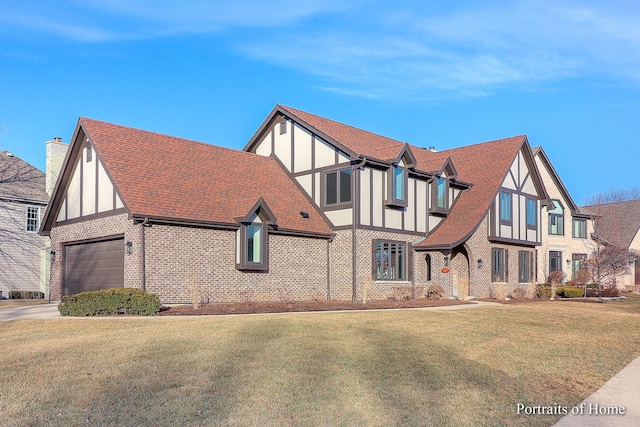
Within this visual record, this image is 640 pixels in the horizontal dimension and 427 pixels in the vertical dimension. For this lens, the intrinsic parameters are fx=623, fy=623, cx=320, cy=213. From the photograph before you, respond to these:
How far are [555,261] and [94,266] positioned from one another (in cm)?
2894

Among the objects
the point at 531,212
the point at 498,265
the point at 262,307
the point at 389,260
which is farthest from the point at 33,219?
the point at 531,212

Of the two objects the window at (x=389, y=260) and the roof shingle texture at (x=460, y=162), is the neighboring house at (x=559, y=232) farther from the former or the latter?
the window at (x=389, y=260)

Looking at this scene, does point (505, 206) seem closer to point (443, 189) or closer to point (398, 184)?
point (443, 189)

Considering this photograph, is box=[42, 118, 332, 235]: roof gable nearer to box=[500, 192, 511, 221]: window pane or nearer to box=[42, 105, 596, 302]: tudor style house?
box=[42, 105, 596, 302]: tudor style house

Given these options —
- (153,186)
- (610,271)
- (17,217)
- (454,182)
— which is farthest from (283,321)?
(610,271)

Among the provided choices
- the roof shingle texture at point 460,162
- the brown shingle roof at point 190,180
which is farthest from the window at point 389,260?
the brown shingle roof at point 190,180

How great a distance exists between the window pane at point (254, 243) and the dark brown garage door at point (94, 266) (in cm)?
462

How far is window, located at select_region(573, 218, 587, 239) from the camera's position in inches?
1705

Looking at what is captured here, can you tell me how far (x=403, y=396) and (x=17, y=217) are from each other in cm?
2966

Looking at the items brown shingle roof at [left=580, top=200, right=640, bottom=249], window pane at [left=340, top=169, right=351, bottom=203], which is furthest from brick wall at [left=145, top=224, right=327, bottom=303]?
brown shingle roof at [left=580, top=200, right=640, bottom=249]

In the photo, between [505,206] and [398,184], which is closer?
[398,184]

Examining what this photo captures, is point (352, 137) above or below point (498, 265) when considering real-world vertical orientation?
above

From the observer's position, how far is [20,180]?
34875 millimetres

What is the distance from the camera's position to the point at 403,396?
8.82m
